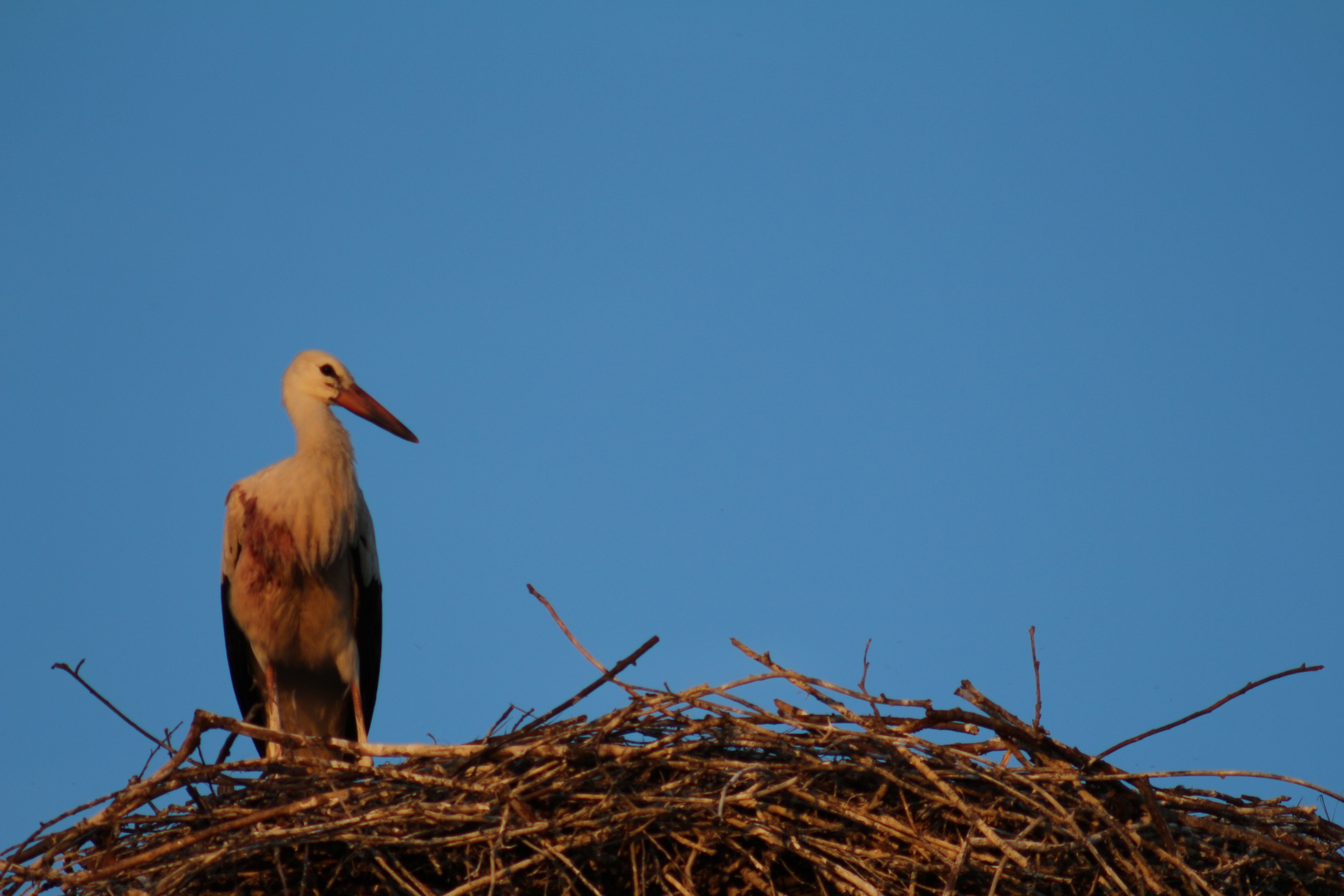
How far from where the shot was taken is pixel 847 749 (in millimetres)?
3314

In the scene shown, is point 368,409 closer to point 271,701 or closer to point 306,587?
point 306,587

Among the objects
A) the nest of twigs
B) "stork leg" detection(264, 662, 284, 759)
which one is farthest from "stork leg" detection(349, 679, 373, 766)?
the nest of twigs

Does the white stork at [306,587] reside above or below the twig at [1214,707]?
above

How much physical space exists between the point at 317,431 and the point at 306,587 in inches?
25.2

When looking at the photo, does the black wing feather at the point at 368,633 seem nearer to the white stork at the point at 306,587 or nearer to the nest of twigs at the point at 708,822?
the white stork at the point at 306,587

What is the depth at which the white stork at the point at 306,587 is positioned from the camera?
17.2ft

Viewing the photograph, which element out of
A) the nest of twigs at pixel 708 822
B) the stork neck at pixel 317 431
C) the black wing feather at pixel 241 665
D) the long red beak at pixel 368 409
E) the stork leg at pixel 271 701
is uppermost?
the long red beak at pixel 368 409

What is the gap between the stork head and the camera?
580 centimetres

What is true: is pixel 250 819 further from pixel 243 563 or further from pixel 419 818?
pixel 243 563

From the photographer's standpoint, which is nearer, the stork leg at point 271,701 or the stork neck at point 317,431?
the stork leg at point 271,701

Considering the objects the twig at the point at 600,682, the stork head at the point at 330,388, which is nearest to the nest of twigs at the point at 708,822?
the twig at the point at 600,682

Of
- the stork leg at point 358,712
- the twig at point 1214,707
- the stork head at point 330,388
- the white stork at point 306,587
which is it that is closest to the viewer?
the twig at point 1214,707

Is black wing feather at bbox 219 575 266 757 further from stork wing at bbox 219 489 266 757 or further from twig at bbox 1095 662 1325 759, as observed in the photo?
twig at bbox 1095 662 1325 759

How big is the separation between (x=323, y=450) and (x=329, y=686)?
975mm
